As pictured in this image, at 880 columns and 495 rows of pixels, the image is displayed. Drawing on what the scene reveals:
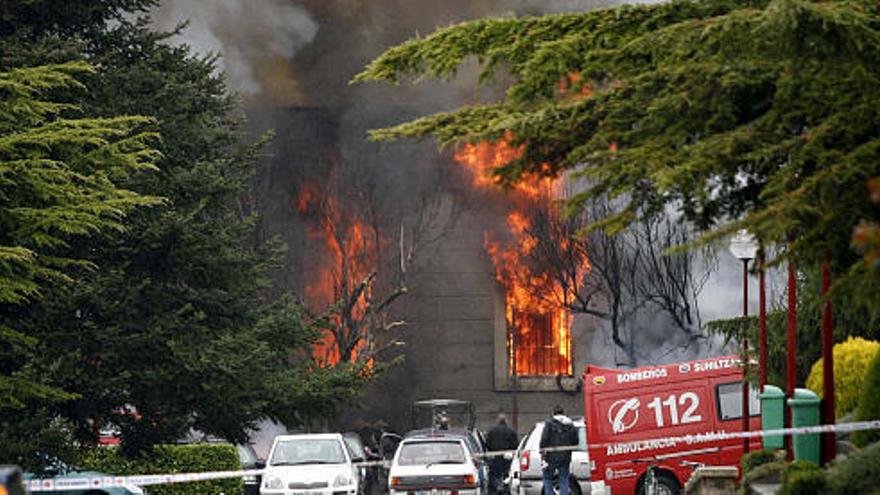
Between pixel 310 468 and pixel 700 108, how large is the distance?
17.2 metres

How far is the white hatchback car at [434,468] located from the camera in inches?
1082

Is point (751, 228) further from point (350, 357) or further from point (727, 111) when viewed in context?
point (350, 357)

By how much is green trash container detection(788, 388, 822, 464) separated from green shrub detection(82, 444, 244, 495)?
16955 millimetres

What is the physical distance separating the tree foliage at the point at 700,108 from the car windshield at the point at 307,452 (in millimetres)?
16009

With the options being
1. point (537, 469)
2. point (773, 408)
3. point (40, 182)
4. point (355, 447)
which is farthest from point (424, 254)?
point (773, 408)

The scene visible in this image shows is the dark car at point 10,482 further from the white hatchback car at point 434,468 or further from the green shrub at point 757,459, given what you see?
the white hatchback car at point 434,468

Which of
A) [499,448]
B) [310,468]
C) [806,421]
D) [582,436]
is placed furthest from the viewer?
[499,448]

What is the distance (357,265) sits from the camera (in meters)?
51.1

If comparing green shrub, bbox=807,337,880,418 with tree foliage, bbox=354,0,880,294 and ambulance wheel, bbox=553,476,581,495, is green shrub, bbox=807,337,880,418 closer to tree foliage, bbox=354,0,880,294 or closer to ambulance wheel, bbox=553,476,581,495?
tree foliage, bbox=354,0,880,294

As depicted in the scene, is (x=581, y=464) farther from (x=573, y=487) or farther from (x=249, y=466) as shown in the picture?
(x=249, y=466)

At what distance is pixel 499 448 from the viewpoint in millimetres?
34688

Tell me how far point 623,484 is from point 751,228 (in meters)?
17.1

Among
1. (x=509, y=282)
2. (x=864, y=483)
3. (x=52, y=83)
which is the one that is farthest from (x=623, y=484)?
(x=509, y=282)

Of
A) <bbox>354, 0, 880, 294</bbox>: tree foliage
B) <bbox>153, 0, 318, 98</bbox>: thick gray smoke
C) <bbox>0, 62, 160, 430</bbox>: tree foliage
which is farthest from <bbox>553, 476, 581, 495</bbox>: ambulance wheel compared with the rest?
<bbox>153, 0, 318, 98</bbox>: thick gray smoke
